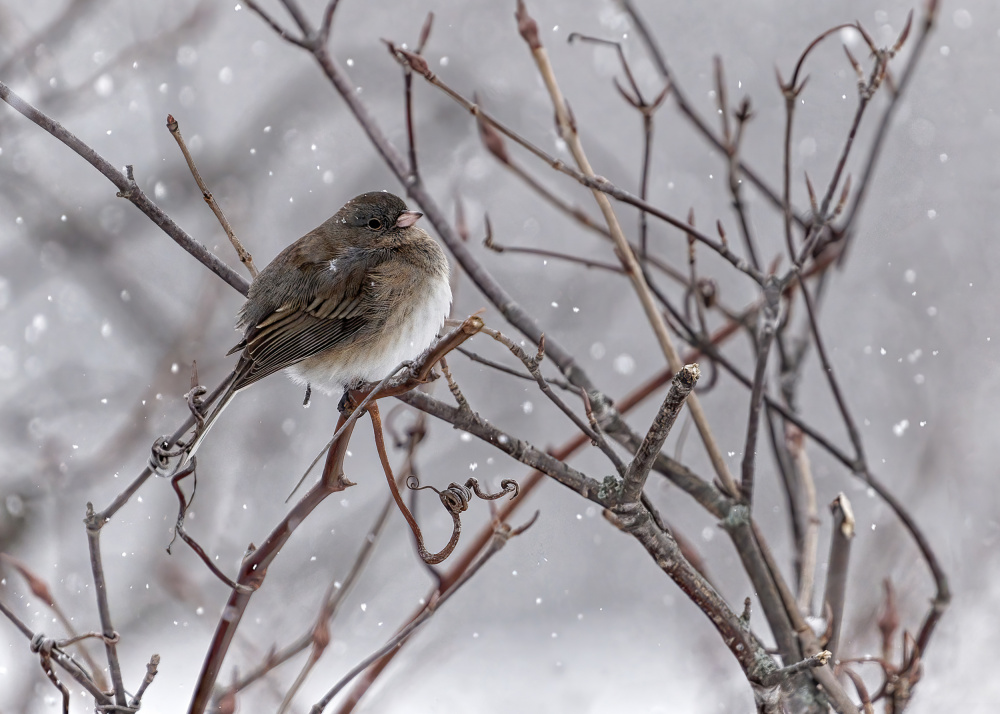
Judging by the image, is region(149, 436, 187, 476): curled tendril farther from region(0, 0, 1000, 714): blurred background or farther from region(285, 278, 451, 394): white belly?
region(0, 0, 1000, 714): blurred background

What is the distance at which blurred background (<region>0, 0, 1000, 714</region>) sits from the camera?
6.38 feet

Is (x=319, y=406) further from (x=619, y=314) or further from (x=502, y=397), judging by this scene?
(x=619, y=314)

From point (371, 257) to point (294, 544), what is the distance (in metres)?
1.70

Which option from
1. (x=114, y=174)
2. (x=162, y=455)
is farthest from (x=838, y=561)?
(x=114, y=174)

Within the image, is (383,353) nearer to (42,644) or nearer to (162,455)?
(162,455)

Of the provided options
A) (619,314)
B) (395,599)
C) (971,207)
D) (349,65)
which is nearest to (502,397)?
(619,314)

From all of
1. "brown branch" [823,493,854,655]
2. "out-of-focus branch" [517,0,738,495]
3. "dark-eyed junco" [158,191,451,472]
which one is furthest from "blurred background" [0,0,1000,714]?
"dark-eyed junco" [158,191,451,472]

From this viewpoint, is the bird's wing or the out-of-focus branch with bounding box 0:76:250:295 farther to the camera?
the bird's wing

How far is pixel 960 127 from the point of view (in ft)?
9.67

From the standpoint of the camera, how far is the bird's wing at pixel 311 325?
3.28 feet

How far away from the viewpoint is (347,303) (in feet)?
3.51

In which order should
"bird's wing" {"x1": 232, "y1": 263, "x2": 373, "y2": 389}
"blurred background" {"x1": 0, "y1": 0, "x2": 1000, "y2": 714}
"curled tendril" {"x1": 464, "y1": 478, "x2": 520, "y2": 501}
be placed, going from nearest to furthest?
"curled tendril" {"x1": 464, "y1": 478, "x2": 520, "y2": 501}, "bird's wing" {"x1": 232, "y1": 263, "x2": 373, "y2": 389}, "blurred background" {"x1": 0, "y1": 0, "x2": 1000, "y2": 714}

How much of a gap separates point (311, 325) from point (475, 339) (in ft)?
3.36

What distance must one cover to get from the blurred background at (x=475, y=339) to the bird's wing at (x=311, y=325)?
0.85 m
